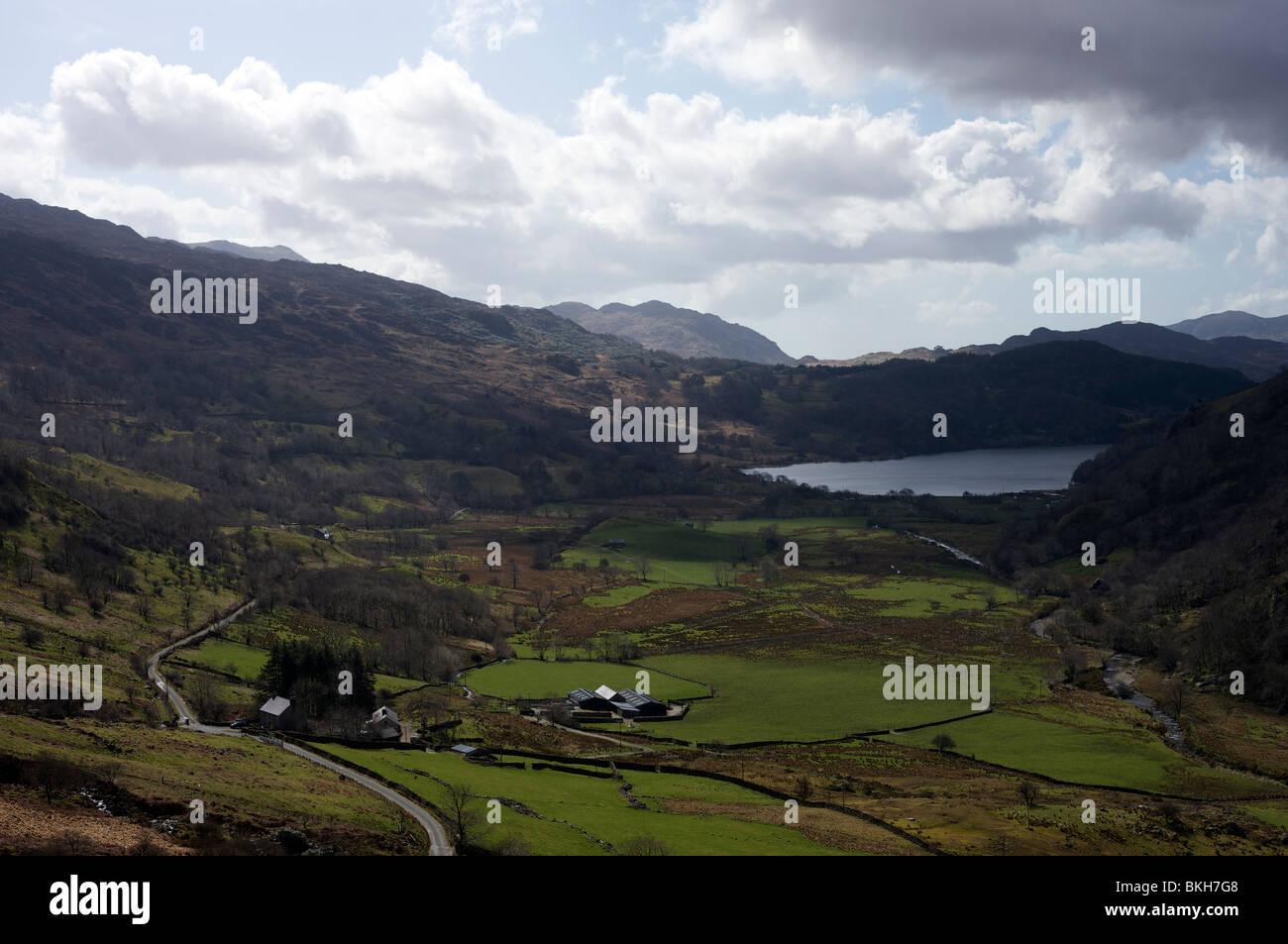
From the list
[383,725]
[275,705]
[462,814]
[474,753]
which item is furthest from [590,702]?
[462,814]

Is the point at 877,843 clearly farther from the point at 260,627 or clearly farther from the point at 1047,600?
the point at 1047,600

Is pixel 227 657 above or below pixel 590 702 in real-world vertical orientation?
above

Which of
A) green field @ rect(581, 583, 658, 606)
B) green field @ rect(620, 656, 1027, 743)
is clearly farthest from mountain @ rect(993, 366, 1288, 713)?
green field @ rect(581, 583, 658, 606)

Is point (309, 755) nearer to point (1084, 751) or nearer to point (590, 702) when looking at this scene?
point (590, 702)

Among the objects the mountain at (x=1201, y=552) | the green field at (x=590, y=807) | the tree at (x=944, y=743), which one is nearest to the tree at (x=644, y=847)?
the green field at (x=590, y=807)
